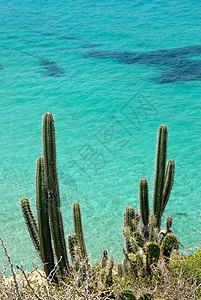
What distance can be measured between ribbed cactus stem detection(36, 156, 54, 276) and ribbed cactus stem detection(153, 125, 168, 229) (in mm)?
1565

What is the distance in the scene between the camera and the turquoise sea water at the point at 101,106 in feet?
25.6

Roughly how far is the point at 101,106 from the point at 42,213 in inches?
309

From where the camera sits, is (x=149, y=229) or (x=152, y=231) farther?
(x=149, y=229)

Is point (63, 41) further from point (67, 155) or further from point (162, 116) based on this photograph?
point (67, 155)

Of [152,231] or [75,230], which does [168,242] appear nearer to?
[152,231]

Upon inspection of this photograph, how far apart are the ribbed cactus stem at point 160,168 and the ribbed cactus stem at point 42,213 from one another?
1565mm

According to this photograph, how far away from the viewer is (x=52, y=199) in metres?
4.66

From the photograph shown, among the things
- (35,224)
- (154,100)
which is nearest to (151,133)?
(154,100)

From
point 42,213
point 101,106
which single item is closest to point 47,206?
point 42,213

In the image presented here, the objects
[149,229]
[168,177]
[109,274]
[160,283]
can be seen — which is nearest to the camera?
[160,283]

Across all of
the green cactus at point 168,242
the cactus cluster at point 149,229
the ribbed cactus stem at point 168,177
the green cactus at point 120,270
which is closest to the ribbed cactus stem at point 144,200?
the cactus cluster at point 149,229

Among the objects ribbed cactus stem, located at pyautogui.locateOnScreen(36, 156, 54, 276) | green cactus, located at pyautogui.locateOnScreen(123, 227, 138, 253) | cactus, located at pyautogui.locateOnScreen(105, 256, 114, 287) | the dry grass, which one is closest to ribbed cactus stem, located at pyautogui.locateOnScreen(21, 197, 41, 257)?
ribbed cactus stem, located at pyautogui.locateOnScreen(36, 156, 54, 276)

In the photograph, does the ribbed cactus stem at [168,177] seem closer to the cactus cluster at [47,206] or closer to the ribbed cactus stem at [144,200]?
the ribbed cactus stem at [144,200]

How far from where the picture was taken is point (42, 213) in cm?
476
